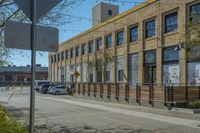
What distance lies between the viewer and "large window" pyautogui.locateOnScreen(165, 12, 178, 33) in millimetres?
32469

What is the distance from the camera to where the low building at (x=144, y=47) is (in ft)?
102

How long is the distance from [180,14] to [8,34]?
91.4ft

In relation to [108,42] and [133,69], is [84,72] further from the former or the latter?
[133,69]

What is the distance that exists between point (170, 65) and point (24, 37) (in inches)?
1140

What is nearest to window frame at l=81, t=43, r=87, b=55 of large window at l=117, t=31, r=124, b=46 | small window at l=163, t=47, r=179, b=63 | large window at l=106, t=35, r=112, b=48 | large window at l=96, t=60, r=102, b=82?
large window at l=96, t=60, r=102, b=82

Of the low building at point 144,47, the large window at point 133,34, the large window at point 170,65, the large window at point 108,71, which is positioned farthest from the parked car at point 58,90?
the large window at point 170,65

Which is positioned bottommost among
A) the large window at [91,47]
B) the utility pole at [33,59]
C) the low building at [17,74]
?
the utility pole at [33,59]


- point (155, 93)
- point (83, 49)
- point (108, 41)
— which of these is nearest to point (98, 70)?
point (108, 41)

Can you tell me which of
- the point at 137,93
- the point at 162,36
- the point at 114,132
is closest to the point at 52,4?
the point at 114,132

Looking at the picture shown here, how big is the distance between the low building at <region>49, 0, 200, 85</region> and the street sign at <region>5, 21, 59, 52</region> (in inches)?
854

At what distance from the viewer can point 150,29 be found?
3716cm

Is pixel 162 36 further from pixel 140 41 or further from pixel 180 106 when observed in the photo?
pixel 180 106

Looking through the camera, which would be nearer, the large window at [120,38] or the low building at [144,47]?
the low building at [144,47]

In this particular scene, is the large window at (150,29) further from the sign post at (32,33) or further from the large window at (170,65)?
the sign post at (32,33)
